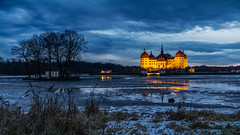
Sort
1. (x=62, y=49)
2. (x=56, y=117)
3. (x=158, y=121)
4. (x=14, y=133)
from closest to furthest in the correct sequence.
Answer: (x=14, y=133) → (x=56, y=117) → (x=158, y=121) → (x=62, y=49)

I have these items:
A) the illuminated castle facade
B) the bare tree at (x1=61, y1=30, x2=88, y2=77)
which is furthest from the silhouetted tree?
the illuminated castle facade

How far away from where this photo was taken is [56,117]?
4.97 meters

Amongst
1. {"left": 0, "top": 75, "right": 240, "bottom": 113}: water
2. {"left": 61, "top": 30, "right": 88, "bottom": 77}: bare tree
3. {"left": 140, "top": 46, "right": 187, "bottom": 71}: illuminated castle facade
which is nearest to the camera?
{"left": 0, "top": 75, "right": 240, "bottom": 113}: water

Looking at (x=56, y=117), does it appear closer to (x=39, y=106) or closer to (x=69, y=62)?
(x=39, y=106)

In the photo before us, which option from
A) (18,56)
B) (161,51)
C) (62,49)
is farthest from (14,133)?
(161,51)

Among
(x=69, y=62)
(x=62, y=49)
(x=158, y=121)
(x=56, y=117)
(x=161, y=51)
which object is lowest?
(x=158, y=121)

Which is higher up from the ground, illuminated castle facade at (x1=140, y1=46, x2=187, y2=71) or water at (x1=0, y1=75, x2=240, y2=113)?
illuminated castle facade at (x1=140, y1=46, x2=187, y2=71)

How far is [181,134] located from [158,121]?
1.52 m

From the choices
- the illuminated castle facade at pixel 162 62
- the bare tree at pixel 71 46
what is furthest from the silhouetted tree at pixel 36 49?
the illuminated castle facade at pixel 162 62

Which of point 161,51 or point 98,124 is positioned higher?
point 161,51

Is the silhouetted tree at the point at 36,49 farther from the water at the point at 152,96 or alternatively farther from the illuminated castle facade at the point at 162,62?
the illuminated castle facade at the point at 162,62

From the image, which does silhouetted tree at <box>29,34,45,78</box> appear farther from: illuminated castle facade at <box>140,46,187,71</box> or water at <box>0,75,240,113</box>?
illuminated castle facade at <box>140,46,187,71</box>

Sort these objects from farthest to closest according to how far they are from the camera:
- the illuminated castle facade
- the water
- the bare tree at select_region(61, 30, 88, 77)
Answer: the illuminated castle facade, the bare tree at select_region(61, 30, 88, 77), the water

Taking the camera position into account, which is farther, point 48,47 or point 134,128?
point 48,47
